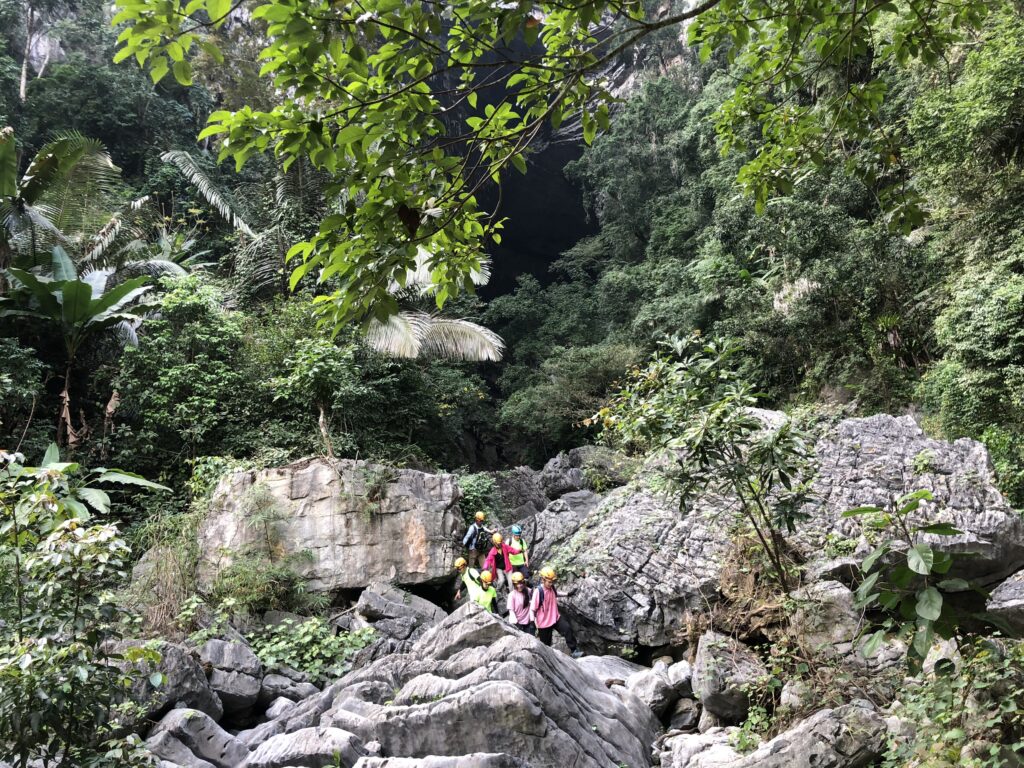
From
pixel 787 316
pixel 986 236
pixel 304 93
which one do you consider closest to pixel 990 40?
pixel 986 236

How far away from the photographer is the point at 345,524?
9820mm

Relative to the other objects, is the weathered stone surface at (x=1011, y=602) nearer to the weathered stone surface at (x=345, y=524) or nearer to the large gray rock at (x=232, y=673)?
the large gray rock at (x=232, y=673)

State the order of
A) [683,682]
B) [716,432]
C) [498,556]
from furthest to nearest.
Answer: [498,556]
[683,682]
[716,432]

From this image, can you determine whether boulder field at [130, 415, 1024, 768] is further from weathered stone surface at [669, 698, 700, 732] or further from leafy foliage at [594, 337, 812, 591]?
leafy foliage at [594, 337, 812, 591]

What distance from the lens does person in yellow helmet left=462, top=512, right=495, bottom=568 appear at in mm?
9891

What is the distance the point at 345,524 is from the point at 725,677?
19.1 feet

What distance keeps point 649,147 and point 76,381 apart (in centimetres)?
1582

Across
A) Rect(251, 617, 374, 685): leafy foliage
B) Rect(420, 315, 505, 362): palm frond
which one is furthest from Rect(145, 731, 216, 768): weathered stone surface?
Rect(420, 315, 505, 362): palm frond

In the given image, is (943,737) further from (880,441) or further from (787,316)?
(787,316)

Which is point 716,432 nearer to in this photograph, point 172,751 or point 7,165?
point 172,751

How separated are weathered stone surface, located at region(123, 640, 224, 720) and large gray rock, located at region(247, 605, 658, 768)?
1.79ft

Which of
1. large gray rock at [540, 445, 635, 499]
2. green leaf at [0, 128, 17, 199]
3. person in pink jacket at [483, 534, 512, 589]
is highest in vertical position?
green leaf at [0, 128, 17, 199]

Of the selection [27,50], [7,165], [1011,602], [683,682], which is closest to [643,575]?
[683,682]

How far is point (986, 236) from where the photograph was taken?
32.1ft
